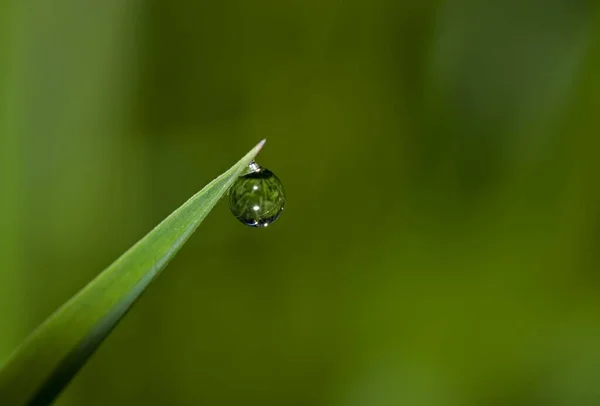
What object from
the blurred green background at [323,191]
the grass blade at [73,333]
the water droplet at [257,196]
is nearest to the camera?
the grass blade at [73,333]

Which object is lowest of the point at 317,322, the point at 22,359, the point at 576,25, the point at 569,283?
the point at 22,359

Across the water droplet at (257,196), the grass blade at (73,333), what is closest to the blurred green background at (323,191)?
the water droplet at (257,196)

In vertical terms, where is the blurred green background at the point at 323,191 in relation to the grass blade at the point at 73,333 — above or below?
above

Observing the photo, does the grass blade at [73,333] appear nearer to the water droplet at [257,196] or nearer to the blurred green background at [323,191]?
the water droplet at [257,196]

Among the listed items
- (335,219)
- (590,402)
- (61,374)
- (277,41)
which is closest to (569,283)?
(590,402)

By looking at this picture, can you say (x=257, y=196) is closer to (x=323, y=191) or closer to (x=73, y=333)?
(x=323, y=191)

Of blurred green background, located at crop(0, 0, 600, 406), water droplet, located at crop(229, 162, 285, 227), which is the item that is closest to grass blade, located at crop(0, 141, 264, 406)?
water droplet, located at crop(229, 162, 285, 227)

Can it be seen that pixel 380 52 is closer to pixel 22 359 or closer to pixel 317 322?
pixel 317 322
